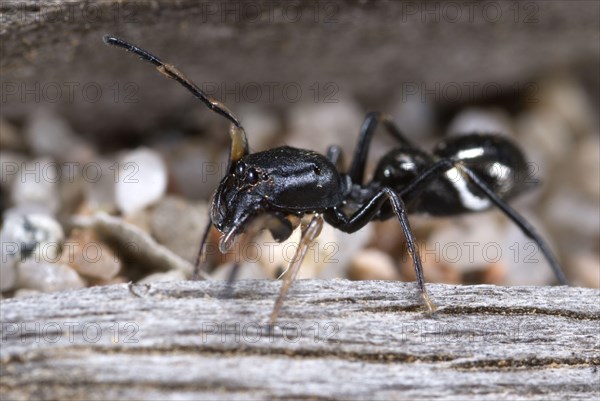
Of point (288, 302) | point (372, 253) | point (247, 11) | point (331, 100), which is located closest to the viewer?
point (288, 302)

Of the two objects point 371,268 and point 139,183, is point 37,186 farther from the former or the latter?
point 371,268

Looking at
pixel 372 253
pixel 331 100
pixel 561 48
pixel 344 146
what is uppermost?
pixel 561 48

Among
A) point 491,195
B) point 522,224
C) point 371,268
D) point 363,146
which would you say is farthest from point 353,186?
point 522,224

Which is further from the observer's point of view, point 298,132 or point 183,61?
point 298,132

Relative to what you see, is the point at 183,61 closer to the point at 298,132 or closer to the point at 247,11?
the point at 247,11

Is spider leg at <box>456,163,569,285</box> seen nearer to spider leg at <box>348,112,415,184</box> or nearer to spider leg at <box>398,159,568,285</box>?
spider leg at <box>398,159,568,285</box>

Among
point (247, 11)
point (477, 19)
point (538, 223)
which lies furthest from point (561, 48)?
point (247, 11)

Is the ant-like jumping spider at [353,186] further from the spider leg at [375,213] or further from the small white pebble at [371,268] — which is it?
the small white pebble at [371,268]

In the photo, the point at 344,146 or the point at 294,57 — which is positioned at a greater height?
the point at 294,57
